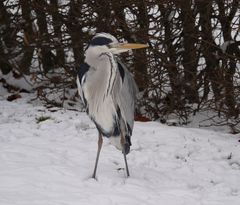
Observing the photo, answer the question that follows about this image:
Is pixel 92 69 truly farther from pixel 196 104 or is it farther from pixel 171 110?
pixel 196 104

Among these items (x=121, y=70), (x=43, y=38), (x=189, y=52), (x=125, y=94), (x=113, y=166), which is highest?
(x=43, y=38)

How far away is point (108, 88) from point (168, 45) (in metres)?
4.81

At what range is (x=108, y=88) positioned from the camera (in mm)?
4887

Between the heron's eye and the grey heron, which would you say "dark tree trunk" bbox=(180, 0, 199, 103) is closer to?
the grey heron

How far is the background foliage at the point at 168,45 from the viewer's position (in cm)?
891

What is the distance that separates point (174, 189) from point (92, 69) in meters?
1.41

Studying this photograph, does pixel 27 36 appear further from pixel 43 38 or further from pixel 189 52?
pixel 189 52

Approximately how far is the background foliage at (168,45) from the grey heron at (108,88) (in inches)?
134

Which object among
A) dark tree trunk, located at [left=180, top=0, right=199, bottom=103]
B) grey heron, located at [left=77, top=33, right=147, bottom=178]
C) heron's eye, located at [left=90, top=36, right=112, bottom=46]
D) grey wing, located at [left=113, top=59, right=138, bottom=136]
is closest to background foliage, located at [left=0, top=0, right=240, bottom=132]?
dark tree trunk, located at [left=180, top=0, right=199, bottom=103]

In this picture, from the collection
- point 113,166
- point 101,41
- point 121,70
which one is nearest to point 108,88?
point 121,70

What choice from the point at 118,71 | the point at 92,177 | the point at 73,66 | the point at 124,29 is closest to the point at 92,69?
the point at 118,71

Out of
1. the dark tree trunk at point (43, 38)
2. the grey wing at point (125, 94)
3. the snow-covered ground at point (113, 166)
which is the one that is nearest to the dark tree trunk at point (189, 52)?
the snow-covered ground at point (113, 166)

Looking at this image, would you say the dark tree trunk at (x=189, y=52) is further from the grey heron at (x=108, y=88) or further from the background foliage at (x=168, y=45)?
the grey heron at (x=108, y=88)

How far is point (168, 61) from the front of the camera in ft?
30.1
